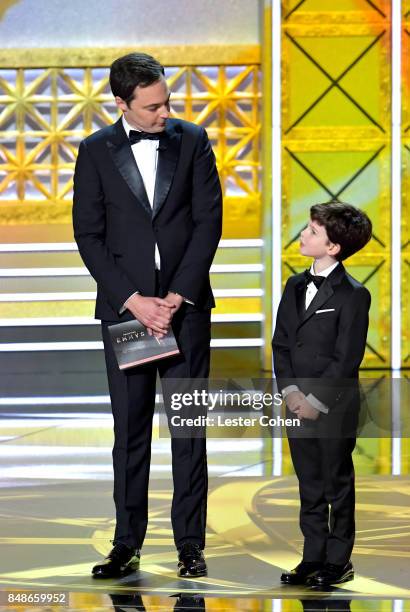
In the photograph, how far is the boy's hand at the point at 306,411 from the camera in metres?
2.87

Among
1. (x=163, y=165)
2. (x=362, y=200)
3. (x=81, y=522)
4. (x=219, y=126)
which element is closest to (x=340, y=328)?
(x=163, y=165)

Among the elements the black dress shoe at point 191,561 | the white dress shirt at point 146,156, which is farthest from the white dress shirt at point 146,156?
the black dress shoe at point 191,561

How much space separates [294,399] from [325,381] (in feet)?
0.31

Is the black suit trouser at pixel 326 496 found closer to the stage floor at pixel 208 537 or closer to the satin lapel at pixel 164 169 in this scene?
the stage floor at pixel 208 537

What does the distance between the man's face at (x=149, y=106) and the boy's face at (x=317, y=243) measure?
49cm

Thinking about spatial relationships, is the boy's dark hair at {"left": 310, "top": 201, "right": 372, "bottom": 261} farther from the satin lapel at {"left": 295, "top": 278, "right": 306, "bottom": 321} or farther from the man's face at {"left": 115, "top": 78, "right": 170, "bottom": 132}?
the man's face at {"left": 115, "top": 78, "right": 170, "bottom": 132}

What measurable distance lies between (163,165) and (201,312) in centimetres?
41

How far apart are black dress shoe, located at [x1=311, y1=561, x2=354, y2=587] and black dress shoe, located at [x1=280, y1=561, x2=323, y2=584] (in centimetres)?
2

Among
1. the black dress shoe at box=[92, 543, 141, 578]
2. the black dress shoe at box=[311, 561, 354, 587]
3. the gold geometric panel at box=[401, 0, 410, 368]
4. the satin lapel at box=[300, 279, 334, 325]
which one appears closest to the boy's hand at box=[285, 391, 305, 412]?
the satin lapel at box=[300, 279, 334, 325]

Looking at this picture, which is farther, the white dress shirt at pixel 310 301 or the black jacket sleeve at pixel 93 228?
the black jacket sleeve at pixel 93 228

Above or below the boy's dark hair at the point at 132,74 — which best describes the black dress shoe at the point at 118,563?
below

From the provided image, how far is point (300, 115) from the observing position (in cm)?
906

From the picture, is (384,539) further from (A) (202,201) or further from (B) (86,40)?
(B) (86,40)

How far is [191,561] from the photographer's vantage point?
2.98 meters
